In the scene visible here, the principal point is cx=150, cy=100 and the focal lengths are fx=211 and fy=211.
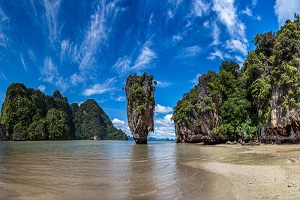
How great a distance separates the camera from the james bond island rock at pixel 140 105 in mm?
39938

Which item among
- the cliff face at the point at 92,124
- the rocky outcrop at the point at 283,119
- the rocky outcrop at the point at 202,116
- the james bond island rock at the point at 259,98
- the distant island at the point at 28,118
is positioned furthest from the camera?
the cliff face at the point at 92,124

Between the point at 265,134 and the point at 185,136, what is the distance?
22730 millimetres

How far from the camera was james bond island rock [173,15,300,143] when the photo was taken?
20.3 m

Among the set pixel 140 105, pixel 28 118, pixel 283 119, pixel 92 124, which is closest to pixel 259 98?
pixel 283 119

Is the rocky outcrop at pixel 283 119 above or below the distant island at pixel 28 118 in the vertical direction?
below

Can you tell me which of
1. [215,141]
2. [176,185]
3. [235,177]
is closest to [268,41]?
[215,141]

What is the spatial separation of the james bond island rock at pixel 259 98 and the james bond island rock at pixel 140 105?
25.6 feet

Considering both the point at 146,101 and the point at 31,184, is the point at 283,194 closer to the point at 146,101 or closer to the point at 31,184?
the point at 31,184

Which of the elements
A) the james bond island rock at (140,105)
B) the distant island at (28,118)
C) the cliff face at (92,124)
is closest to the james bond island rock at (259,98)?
the james bond island rock at (140,105)

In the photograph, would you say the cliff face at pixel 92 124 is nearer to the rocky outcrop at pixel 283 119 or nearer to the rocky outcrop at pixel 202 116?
A: the rocky outcrop at pixel 202 116

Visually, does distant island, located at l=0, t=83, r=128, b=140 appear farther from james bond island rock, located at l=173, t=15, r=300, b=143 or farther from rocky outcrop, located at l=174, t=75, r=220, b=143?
james bond island rock, located at l=173, t=15, r=300, b=143

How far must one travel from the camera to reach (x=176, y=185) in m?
6.03

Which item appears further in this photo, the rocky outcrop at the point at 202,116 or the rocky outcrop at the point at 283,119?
the rocky outcrop at the point at 202,116

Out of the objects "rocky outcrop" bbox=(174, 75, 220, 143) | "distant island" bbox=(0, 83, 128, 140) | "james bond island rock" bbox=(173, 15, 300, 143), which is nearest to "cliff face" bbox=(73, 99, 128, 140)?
"distant island" bbox=(0, 83, 128, 140)
